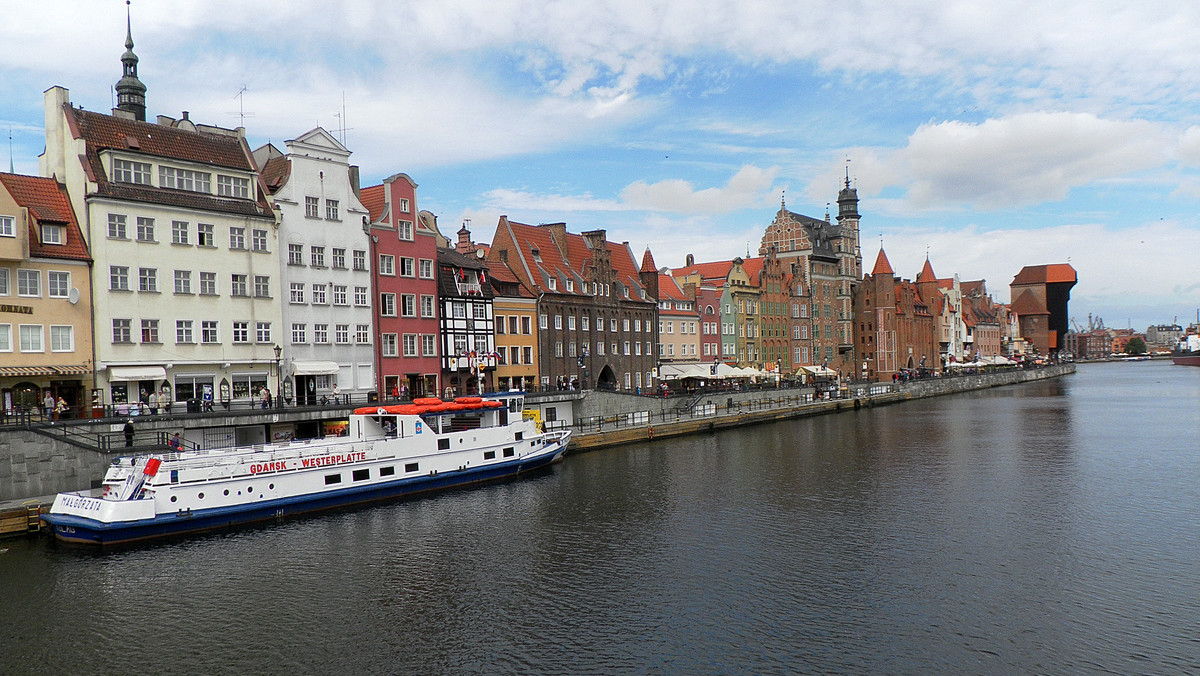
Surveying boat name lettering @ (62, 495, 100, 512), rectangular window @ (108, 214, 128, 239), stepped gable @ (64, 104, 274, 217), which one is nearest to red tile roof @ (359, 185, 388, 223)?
stepped gable @ (64, 104, 274, 217)

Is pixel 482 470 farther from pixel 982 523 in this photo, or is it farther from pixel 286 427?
pixel 982 523

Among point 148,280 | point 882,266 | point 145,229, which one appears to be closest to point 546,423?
point 148,280

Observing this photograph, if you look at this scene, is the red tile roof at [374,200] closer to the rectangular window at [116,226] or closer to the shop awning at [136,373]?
the rectangular window at [116,226]

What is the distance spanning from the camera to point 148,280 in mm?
50406

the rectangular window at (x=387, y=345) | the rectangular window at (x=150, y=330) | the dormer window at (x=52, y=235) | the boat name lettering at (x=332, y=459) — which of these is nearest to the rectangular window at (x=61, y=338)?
the rectangular window at (x=150, y=330)

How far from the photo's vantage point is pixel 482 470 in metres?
50.2

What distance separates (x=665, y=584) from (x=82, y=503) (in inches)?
1007

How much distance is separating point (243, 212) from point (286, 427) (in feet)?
49.9

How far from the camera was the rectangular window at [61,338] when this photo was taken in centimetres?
4584

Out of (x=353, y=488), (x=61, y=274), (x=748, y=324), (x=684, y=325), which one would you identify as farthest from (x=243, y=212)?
(x=748, y=324)

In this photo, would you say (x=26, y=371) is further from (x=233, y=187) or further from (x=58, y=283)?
(x=233, y=187)

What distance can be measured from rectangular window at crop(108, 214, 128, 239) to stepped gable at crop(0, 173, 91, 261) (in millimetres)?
1580

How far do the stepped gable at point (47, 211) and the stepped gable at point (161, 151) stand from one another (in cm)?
250

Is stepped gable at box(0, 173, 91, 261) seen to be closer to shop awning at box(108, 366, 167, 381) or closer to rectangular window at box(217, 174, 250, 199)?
shop awning at box(108, 366, 167, 381)
